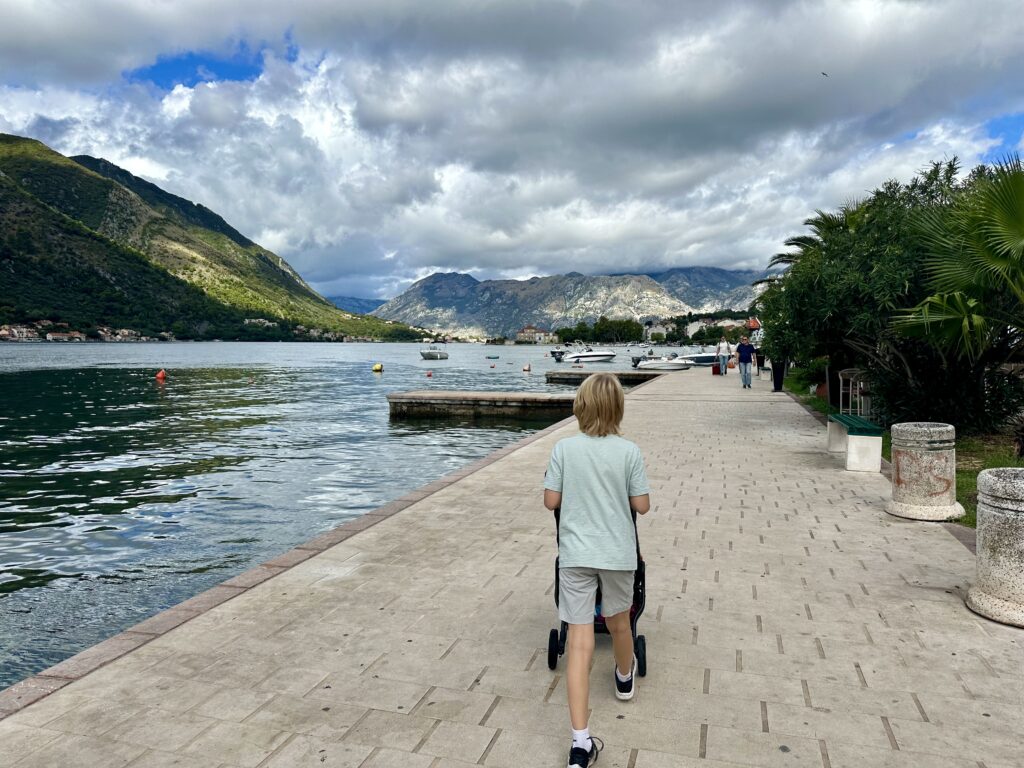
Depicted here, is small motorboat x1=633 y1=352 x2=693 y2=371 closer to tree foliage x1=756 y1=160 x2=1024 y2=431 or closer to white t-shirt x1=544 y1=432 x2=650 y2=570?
tree foliage x1=756 y1=160 x2=1024 y2=431

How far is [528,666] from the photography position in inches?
155

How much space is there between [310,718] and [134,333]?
169 meters

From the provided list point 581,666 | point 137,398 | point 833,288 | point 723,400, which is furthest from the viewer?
point 137,398

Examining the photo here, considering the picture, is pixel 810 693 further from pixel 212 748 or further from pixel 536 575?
pixel 212 748

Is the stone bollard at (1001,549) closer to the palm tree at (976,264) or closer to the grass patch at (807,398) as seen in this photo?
the palm tree at (976,264)

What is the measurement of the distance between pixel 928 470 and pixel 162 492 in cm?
1190

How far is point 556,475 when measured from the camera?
3.31 m

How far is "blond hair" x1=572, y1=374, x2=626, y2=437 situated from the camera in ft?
10.7

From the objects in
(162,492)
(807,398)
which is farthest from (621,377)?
(162,492)

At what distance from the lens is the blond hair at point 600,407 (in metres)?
3.27

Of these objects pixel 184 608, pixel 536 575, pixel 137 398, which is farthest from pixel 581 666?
pixel 137 398

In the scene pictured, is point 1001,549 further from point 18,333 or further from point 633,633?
point 18,333

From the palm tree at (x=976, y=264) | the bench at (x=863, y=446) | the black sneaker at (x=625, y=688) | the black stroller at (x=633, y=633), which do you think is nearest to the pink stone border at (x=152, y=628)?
the black stroller at (x=633, y=633)

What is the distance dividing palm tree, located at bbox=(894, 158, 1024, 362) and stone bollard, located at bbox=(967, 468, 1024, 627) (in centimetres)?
549
